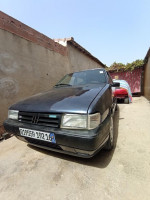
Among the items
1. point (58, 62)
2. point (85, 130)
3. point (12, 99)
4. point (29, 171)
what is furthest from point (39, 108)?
point (58, 62)

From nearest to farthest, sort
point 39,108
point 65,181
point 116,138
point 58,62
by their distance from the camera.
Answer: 1. point 65,181
2. point 39,108
3. point 116,138
4. point 58,62

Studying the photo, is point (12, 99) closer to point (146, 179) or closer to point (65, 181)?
point (65, 181)

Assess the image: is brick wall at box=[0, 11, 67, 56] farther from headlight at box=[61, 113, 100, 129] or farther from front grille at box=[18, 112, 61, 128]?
headlight at box=[61, 113, 100, 129]

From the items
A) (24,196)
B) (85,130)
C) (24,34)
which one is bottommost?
(24,196)

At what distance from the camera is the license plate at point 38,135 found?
131cm

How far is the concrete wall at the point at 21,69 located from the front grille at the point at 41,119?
6.09 ft

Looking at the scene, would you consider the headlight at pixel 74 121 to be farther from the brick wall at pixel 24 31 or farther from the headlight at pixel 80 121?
the brick wall at pixel 24 31

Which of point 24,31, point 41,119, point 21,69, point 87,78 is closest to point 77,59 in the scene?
point 24,31

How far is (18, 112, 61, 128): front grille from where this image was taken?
1325 millimetres

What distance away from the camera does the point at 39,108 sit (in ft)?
4.74

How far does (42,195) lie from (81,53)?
7.92 m

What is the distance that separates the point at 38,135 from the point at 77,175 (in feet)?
2.35

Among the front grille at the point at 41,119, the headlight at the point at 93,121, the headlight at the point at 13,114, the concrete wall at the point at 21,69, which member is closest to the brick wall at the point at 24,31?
the concrete wall at the point at 21,69

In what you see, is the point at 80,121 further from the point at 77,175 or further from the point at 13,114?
the point at 13,114
